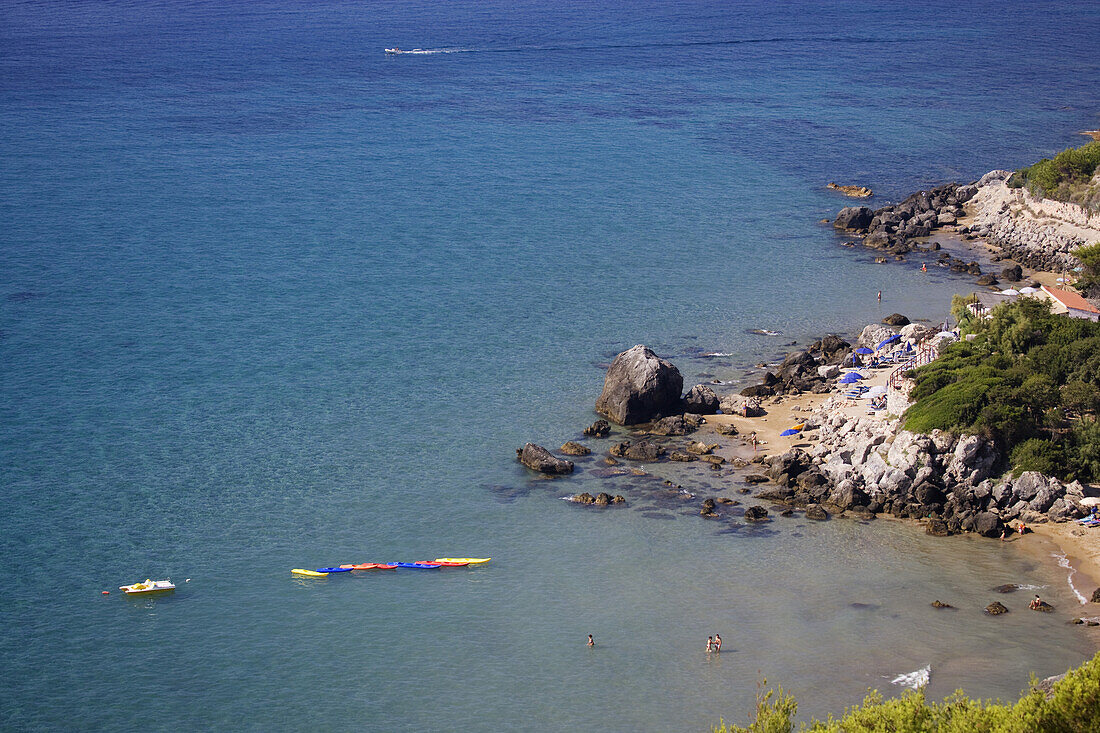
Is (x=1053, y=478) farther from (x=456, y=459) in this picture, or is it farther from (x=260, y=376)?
(x=260, y=376)

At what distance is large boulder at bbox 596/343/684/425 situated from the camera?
171 ft

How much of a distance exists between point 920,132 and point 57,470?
A: 322ft

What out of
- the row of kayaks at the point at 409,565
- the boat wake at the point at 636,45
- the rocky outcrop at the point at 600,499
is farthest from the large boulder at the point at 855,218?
the boat wake at the point at 636,45

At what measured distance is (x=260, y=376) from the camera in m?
60.8

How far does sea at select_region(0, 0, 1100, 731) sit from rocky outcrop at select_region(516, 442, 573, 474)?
34.3 inches

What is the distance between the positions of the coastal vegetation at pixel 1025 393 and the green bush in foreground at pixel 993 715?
22572 millimetres

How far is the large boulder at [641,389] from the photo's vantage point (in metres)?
52.0

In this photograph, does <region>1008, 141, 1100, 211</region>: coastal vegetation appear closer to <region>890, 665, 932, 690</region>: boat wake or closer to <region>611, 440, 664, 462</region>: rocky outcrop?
<region>611, 440, 664, 462</region>: rocky outcrop

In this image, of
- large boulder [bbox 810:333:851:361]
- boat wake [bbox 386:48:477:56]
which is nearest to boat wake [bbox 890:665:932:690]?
large boulder [bbox 810:333:851:361]

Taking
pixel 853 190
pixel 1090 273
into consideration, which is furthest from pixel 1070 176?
pixel 853 190

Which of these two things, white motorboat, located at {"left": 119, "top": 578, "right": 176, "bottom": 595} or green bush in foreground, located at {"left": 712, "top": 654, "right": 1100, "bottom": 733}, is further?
white motorboat, located at {"left": 119, "top": 578, "right": 176, "bottom": 595}

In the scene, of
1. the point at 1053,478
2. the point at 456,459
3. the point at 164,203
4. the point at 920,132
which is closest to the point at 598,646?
the point at 456,459

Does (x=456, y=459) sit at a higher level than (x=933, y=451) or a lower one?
lower

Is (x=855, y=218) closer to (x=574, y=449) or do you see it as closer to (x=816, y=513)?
(x=574, y=449)
